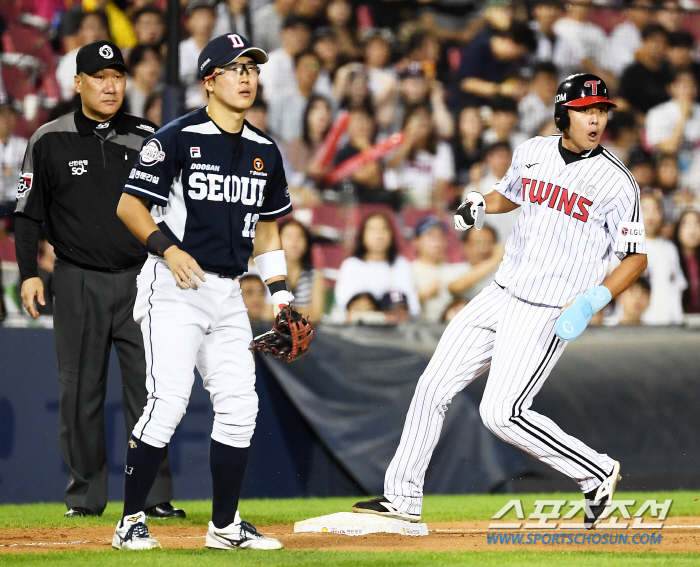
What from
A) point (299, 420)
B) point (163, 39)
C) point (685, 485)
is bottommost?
point (685, 485)

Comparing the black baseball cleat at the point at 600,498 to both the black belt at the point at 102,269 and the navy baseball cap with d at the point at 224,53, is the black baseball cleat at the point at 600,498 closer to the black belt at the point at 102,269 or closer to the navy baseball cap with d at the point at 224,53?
the navy baseball cap with d at the point at 224,53

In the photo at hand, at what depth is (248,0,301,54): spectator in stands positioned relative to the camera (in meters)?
8.38

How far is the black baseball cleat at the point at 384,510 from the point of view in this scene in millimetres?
4727

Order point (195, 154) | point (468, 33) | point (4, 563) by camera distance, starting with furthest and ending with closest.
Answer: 1. point (468, 33)
2. point (195, 154)
3. point (4, 563)

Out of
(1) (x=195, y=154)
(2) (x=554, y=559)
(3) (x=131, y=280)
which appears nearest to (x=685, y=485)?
(2) (x=554, y=559)

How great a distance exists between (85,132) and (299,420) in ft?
8.18

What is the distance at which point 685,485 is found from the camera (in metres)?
7.14

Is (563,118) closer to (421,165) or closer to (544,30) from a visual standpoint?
(421,165)

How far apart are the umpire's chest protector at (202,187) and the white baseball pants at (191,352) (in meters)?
0.14

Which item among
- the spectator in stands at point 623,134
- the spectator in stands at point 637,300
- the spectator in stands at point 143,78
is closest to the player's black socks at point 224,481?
the spectator in stands at point 143,78

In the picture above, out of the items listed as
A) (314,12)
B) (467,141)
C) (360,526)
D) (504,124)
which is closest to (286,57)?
(314,12)

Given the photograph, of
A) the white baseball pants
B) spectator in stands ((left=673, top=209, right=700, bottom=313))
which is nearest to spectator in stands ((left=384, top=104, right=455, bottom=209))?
spectator in stands ((left=673, top=209, right=700, bottom=313))

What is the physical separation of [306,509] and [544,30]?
569 centimetres

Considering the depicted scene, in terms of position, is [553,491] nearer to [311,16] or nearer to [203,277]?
[203,277]
